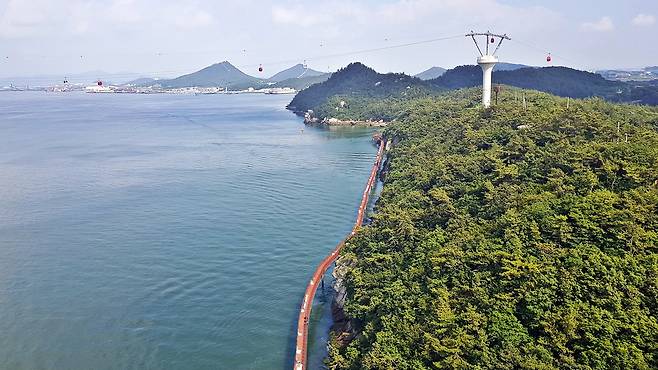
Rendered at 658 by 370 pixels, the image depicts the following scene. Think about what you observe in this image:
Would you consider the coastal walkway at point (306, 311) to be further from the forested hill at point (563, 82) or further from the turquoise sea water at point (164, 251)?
the forested hill at point (563, 82)

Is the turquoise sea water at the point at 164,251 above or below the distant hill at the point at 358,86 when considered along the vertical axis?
below

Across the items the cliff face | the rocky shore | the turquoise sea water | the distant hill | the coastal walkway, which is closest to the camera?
the coastal walkway

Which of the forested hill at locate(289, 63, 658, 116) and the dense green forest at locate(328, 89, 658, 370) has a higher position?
the forested hill at locate(289, 63, 658, 116)

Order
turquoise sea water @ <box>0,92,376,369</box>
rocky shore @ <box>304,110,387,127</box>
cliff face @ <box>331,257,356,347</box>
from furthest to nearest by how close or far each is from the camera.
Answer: rocky shore @ <box>304,110,387,127</box>, turquoise sea water @ <box>0,92,376,369</box>, cliff face @ <box>331,257,356,347</box>

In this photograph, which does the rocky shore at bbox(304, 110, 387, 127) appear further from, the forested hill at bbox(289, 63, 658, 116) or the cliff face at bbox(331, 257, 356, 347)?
the cliff face at bbox(331, 257, 356, 347)

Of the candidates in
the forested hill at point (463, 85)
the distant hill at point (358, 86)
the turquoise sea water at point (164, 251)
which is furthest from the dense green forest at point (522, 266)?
the distant hill at point (358, 86)

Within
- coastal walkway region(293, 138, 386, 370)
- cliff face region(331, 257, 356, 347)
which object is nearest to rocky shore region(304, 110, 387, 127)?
coastal walkway region(293, 138, 386, 370)

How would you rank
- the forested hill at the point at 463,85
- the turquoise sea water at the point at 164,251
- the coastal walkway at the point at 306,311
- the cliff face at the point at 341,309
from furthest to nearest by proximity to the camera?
the forested hill at the point at 463,85 < the turquoise sea water at the point at 164,251 < the cliff face at the point at 341,309 < the coastal walkway at the point at 306,311

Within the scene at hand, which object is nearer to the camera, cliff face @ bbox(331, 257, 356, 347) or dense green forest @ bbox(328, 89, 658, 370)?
dense green forest @ bbox(328, 89, 658, 370)
